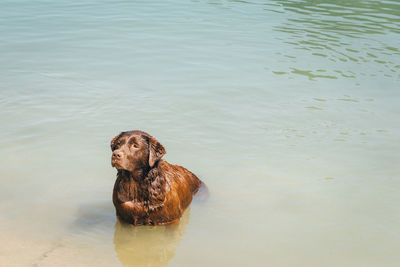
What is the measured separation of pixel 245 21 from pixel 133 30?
12.6 ft

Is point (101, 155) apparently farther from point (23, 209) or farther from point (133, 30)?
point (133, 30)

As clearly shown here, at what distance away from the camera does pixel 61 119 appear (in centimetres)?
1047

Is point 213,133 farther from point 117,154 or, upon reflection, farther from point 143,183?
point 117,154

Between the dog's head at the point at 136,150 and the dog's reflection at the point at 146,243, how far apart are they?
2.79 ft

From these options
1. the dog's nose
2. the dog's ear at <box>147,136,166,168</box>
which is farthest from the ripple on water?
the dog's nose

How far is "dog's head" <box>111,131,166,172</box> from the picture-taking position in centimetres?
630

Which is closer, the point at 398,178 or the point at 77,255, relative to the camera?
the point at 77,255

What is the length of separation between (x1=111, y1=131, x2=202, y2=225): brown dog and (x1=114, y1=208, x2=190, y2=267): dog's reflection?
11 cm

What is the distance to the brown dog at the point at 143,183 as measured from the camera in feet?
20.9

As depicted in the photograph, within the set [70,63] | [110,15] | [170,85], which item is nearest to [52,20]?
[110,15]

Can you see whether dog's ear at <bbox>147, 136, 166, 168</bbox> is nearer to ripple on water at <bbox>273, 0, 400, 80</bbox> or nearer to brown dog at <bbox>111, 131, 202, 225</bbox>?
brown dog at <bbox>111, 131, 202, 225</bbox>

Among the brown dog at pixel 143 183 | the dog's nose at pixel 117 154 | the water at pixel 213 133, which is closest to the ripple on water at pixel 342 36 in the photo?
the water at pixel 213 133

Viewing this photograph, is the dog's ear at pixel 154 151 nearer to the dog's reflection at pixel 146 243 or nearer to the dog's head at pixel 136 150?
the dog's head at pixel 136 150

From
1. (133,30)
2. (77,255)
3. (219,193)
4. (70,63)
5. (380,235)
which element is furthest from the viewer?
(133,30)
